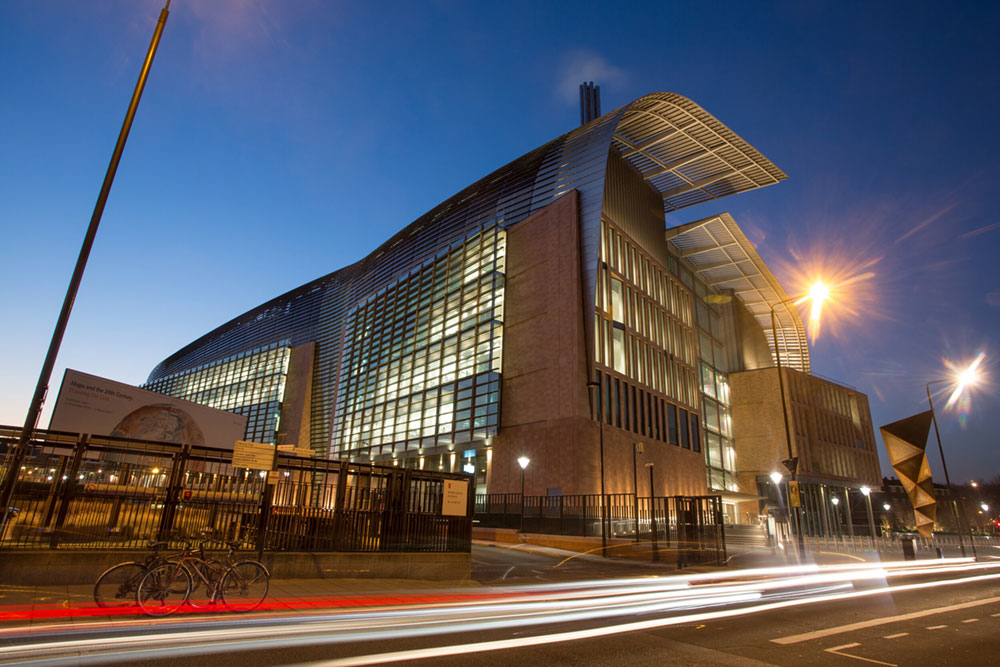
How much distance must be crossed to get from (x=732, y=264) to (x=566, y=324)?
3245cm

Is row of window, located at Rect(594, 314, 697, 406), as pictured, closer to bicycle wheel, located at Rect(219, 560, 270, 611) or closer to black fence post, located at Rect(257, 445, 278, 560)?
black fence post, located at Rect(257, 445, 278, 560)

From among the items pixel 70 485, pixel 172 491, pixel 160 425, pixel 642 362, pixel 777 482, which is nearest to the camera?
pixel 70 485

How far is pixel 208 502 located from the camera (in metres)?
12.5

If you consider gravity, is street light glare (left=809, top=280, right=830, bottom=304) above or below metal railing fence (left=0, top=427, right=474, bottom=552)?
above

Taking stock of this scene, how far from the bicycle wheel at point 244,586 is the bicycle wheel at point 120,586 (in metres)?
1.25

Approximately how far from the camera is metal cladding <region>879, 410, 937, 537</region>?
40.4 meters

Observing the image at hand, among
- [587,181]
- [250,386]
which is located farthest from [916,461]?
[250,386]

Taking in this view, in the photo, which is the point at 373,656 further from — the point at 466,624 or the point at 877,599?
the point at 877,599

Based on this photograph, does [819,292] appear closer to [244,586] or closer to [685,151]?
[244,586]

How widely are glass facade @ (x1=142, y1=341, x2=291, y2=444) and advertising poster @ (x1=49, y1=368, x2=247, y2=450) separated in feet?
84.1

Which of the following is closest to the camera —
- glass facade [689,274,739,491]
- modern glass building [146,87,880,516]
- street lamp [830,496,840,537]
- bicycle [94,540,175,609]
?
bicycle [94,540,175,609]

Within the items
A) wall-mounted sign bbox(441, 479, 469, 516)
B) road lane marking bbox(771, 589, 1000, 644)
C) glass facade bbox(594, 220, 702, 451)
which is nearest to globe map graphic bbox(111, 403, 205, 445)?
wall-mounted sign bbox(441, 479, 469, 516)

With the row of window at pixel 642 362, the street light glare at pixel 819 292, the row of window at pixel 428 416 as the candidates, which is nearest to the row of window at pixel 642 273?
the row of window at pixel 642 362

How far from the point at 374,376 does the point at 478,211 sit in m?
18.5
